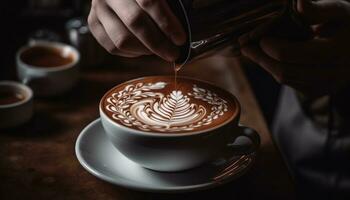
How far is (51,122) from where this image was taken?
3.68 ft

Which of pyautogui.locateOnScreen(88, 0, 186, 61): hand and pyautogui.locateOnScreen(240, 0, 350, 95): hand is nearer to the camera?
pyautogui.locateOnScreen(88, 0, 186, 61): hand

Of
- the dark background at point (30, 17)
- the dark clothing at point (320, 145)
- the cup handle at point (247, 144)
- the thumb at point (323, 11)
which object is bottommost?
the dark clothing at point (320, 145)

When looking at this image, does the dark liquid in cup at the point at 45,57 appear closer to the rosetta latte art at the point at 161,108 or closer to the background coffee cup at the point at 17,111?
the background coffee cup at the point at 17,111

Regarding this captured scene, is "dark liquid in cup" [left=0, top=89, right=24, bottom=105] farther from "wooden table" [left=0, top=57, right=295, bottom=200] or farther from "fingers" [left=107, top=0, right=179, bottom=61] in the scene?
"fingers" [left=107, top=0, right=179, bottom=61]

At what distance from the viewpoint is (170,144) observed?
0.83m

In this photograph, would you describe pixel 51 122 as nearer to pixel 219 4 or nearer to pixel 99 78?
pixel 99 78

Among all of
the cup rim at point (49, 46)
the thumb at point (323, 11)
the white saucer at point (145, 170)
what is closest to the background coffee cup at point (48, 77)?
the cup rim at point (49, 46)

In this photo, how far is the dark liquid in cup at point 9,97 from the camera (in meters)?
1.11

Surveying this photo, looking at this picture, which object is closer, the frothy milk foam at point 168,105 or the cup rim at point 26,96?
the frothy milk foam at point 168,105

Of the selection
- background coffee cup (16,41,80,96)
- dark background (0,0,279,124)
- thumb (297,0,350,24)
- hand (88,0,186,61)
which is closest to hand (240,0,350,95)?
thumb (297,0,350,24)

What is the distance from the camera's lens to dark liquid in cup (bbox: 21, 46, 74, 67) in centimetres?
128

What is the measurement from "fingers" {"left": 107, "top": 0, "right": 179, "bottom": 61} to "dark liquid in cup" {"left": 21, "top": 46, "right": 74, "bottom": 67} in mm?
513

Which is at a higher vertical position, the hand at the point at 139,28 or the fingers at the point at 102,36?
the hand at the point at 139,28

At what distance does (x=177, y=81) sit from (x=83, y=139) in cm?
22
